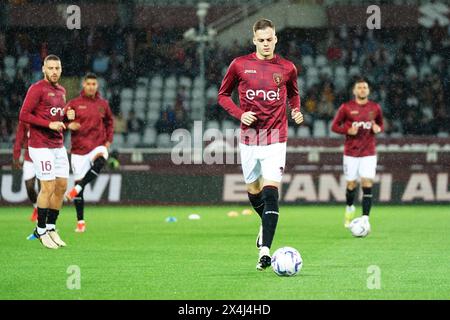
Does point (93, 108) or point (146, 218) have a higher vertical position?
point (93, 108)

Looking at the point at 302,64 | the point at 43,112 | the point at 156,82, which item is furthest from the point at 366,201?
the point at 302,64

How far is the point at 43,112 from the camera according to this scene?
13641 millimetres

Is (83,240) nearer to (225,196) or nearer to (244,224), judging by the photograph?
(244,224)

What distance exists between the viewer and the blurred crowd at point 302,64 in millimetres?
29672

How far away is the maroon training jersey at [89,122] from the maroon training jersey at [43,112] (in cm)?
284

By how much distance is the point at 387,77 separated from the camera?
101ft

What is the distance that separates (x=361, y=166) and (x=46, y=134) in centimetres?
565

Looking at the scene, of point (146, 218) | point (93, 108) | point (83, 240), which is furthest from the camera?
point (146, 218)

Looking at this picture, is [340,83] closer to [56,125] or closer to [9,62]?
[9,62]

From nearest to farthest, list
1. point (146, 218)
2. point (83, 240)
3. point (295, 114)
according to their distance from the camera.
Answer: point (295, 114) → point (83, 240) → point (146, 218)

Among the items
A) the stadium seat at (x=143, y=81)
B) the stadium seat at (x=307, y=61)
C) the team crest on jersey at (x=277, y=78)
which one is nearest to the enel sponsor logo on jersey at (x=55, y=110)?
the team crest on jersey at (x=277, y=78)

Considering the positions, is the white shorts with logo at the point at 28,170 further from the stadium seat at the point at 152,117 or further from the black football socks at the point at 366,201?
the stadium seat at the point at 152,117

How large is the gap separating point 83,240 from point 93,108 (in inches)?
101
